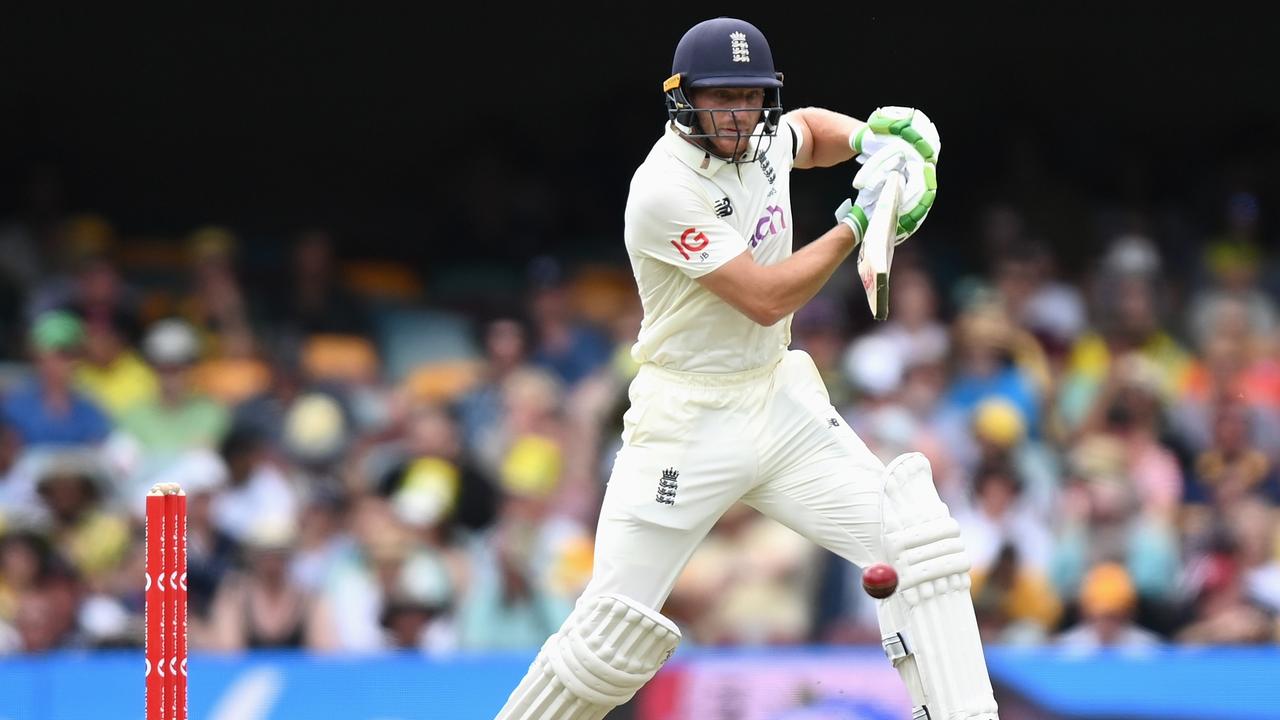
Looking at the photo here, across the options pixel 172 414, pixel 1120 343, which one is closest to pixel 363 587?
pixel 172 414

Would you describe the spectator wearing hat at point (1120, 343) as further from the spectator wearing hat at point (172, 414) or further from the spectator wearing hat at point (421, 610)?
the spectator wearing hat at point (172, 414)

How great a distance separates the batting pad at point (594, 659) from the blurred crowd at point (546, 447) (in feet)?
8.72

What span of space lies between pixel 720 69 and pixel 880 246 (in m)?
0.55

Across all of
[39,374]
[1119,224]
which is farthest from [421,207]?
[1119,224]

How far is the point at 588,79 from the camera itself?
31.2 ft

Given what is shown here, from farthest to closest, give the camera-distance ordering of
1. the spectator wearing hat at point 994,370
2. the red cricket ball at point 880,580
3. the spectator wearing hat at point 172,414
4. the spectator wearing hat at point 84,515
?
the spectator wearing hat at point 172,414, the spectator wearing hat at point 994,370, the spectator wearing hat at point 84,515, the red cricket ball at point 880,580

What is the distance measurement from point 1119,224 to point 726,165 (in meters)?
5.22

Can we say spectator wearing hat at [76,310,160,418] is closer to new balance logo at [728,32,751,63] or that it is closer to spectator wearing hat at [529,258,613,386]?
spectator wearing hat at [529,258,613,386]

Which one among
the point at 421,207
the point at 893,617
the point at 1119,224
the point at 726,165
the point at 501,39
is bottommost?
the point at 893,617

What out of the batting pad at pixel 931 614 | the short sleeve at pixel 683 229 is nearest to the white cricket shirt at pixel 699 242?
the short sleeve at pixel 683 229

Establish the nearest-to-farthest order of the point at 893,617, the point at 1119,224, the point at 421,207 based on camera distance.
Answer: the point at 893,617 → the point at 1119,224 → the point at 421,207

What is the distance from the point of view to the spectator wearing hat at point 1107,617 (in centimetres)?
686

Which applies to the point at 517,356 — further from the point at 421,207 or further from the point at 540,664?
the point at 540,664

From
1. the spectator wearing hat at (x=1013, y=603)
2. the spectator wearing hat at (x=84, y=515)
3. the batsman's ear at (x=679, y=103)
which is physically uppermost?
the spectator wearing hat at (x=84, y=515)
